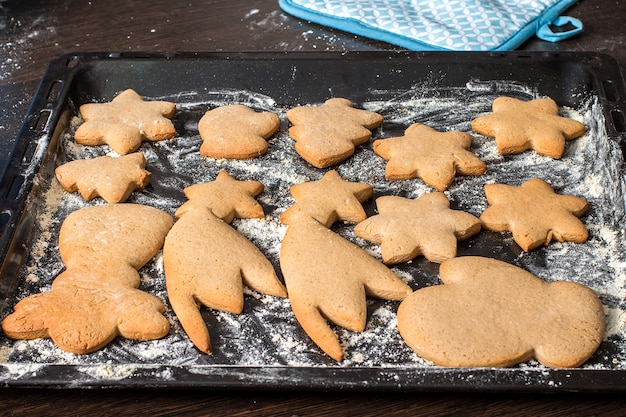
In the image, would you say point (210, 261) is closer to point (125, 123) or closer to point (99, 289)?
point (99, 289)

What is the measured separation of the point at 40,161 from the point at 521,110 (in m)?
1.10

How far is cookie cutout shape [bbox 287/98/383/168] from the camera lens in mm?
1552

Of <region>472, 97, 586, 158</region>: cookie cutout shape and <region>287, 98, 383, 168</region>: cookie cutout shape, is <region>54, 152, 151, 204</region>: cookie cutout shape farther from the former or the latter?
<region>472, 97, 586, 158</region>: cookie cutout shape

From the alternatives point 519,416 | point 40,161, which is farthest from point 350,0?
point 519,416

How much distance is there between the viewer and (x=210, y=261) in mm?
1288

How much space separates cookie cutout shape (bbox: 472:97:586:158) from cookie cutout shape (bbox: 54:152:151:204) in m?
0.79

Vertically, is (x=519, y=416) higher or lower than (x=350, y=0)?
lower

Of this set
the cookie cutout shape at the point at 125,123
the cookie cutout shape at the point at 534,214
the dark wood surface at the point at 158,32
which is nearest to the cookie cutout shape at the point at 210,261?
the cookie cutout shape at the point at 125,123

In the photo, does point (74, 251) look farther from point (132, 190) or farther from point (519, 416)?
point (519, 416)

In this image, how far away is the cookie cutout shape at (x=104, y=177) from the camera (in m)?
1.46

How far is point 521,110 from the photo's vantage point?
5.36 ft

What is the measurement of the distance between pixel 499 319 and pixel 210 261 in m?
0.53

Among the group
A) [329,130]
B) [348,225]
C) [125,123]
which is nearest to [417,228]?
[348,225]

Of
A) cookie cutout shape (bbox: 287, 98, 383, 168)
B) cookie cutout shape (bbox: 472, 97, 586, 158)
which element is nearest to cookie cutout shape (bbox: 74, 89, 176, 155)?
cookie cutout shape (bbox: 287, 98, 383, 168)
